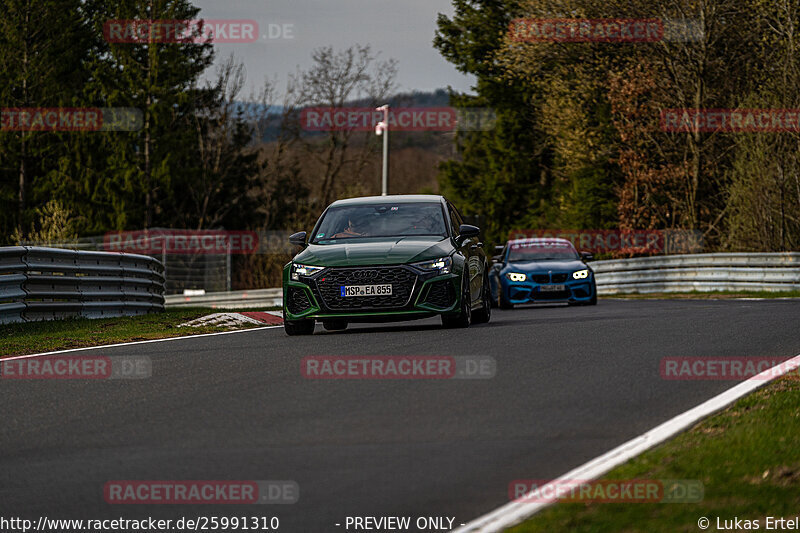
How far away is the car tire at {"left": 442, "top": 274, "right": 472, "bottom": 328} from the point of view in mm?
14760

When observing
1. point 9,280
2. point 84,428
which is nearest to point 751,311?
point 9,280

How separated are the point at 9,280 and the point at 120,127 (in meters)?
42.8

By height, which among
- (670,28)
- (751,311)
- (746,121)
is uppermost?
(670,28)

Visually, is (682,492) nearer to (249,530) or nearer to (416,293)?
(249,530)

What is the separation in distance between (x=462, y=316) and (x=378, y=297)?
1.19 m

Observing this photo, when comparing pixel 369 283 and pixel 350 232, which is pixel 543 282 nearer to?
Answer: pixel 350 232

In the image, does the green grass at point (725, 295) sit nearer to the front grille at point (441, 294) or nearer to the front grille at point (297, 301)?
the front grille at point (441, 294)

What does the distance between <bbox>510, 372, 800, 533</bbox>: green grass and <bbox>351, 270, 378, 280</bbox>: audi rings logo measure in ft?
21.1

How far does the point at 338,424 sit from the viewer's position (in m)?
7.99

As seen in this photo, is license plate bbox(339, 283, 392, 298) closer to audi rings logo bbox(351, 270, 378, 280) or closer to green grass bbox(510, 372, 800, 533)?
audi rings logo bbox(351, 270, 378, 280)

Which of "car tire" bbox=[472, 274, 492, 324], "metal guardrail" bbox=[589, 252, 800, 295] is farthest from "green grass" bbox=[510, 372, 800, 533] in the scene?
"metal guardrail" bbox=[589, 252, 800, 295]

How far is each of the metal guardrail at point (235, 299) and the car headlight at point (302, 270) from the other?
2265 cm

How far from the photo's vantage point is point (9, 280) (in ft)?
54.8

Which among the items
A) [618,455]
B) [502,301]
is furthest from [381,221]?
[618,455]
